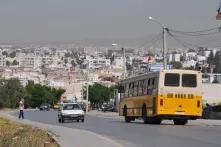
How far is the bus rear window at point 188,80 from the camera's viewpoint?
42.7 metres

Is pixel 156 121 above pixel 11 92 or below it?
below

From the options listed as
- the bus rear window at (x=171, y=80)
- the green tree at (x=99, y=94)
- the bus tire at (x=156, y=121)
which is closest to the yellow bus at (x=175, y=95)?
the bus rear window at (x=171, y=80)

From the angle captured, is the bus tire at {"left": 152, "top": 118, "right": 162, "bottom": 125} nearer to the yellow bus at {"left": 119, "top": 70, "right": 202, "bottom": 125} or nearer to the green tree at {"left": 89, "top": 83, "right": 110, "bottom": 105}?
the yellow bus at {"left": 119, "top": 70, "right": 202, "bottom": 125}

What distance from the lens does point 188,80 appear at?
4291cm

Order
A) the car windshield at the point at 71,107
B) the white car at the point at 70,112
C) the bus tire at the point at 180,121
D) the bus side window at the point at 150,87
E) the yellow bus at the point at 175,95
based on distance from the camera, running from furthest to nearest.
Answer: the car windshield at the point at 71,107
the white car at the point at 70,112
the bus tire at the point at 180,121
the bus side window at the point at 150,87
the yellow bus at the point at 175,95

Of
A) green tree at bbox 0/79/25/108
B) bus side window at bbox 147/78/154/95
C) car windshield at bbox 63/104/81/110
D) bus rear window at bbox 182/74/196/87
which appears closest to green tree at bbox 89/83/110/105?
green tree at bbox 0/79/25/108

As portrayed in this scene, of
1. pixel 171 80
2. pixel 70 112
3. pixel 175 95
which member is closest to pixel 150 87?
pixel 171 80

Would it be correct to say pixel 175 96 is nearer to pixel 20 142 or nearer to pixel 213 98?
pixel 20 142

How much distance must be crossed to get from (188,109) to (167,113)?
4.32 ft

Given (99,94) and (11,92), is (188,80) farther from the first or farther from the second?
(99,94)

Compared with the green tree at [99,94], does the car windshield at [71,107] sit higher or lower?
lower

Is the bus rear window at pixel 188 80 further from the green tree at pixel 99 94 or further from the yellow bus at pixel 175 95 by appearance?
the green tree at pixel 99 94

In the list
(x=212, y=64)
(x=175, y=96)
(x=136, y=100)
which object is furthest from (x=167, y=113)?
(x=212, y=64)

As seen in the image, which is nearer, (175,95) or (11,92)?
(175,95)
